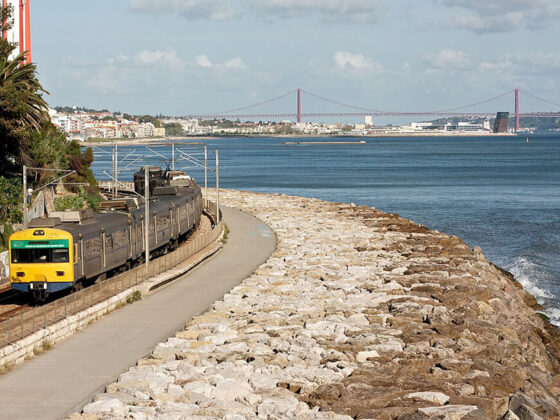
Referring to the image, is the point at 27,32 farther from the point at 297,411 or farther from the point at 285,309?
the point at 297,411

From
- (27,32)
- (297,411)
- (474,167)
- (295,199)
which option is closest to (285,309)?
(297,411)

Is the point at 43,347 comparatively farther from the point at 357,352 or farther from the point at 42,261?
the point at 357,352

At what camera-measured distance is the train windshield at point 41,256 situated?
105 ft

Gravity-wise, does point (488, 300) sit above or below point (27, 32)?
below

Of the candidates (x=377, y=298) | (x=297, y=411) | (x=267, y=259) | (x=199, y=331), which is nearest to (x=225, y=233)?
(x=267, y=259)

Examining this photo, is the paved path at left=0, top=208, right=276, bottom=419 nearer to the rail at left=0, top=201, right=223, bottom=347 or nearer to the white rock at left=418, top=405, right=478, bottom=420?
the rail at left=0, top=201, right=223, bottom=347

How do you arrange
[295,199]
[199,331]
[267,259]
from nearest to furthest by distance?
1. [199,331]
2. [267,259]
3. [295,199]

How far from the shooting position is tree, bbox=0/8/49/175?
54.0m

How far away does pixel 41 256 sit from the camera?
32.2 metres

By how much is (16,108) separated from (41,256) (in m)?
24.1

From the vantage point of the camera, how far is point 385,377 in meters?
22.7

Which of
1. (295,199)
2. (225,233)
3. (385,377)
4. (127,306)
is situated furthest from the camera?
(295,199)

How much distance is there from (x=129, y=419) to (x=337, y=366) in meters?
6.94

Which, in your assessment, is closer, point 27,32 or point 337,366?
point 337,366
